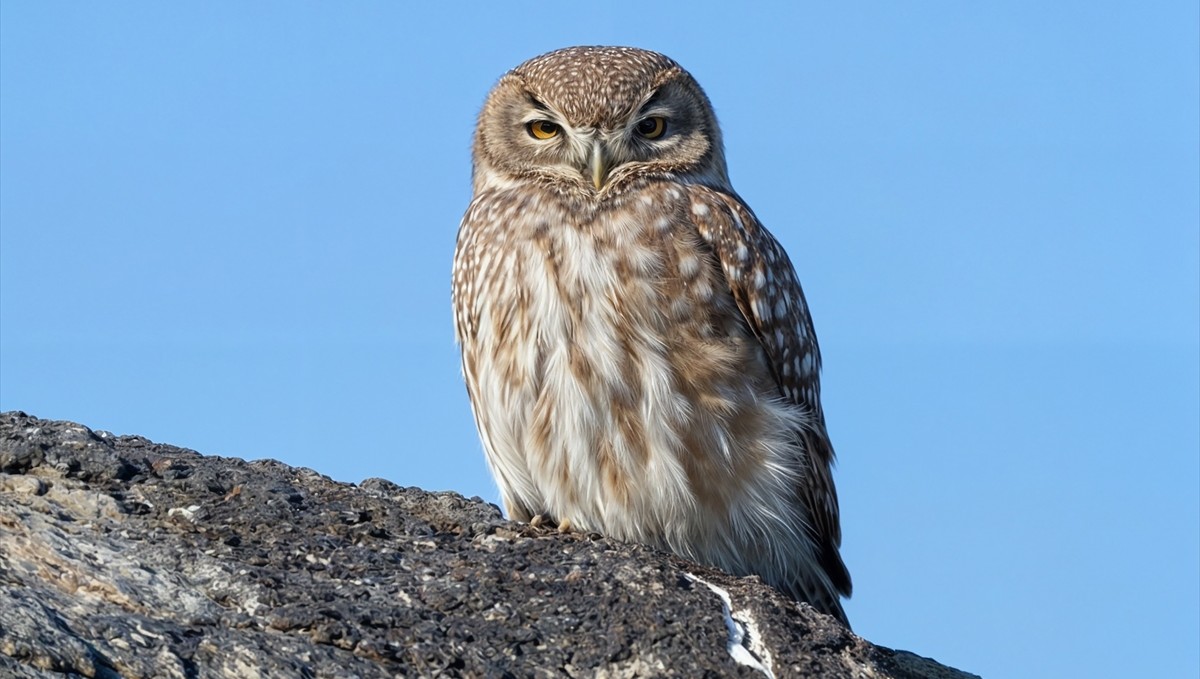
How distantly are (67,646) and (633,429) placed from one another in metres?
2.85

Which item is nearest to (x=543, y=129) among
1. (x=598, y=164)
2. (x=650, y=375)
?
(x=598, y=164)

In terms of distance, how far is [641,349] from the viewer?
602 centimetres

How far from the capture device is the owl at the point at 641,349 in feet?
19.9

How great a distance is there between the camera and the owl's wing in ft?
21.0

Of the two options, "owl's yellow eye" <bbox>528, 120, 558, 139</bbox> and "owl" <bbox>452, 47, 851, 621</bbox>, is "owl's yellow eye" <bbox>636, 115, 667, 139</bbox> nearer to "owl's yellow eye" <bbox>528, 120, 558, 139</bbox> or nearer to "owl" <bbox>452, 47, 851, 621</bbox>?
"owl" <bbox>452, 47, 851, 621</bbox>

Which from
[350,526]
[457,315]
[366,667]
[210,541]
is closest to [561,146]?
[457,315]

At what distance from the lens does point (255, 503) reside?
4957 mm

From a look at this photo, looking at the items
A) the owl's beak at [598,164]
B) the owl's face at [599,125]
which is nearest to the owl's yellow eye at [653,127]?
the owl's face at [599,125]

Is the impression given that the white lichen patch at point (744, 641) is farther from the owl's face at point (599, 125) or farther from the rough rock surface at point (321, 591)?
the owl's face at point (599, 125)

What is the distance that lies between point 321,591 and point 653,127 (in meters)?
3.38

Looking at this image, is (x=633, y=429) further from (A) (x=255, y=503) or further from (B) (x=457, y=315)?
(A) (x=255, y=503)

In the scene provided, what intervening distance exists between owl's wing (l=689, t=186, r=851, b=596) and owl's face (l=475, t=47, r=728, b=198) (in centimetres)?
35

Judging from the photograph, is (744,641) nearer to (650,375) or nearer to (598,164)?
(650,375)

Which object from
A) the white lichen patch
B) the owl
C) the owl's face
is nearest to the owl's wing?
the owl
